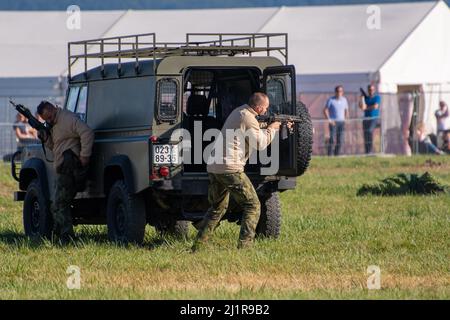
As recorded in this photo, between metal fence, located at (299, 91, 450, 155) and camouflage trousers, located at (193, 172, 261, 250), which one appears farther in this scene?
metal fence, located at (299, 91, 450, 155)

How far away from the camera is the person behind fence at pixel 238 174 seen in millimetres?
13812

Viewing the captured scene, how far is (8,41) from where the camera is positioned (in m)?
39.5

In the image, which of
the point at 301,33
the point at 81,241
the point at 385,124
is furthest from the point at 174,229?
the point at 301,33

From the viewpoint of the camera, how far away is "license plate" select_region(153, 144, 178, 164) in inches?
553

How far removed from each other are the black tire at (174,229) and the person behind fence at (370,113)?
59.1 feet

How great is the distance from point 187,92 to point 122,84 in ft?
2.66

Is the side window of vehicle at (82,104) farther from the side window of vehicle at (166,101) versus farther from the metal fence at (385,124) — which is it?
the metal fence at (385,124)

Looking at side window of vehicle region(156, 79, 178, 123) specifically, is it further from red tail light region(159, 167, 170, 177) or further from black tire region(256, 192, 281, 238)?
black tire region(256, 192, 281, 238)

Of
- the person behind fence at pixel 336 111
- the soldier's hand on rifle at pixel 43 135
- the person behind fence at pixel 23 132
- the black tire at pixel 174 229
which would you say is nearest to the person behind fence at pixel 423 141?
the person behind fence at pixel 336 111

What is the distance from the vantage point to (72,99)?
53.8ft

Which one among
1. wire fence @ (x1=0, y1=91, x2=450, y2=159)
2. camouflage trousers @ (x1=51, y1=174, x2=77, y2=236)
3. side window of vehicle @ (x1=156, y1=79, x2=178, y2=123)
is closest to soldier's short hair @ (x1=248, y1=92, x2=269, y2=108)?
side window of vehicle @ (x1=156, y1=79, x2=178, y2=123)

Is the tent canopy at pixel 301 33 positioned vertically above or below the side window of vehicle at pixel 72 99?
above

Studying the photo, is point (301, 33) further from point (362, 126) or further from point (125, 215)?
point (125, 215)

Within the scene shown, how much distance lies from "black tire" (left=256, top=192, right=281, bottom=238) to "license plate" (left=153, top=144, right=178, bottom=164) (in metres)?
1.51
